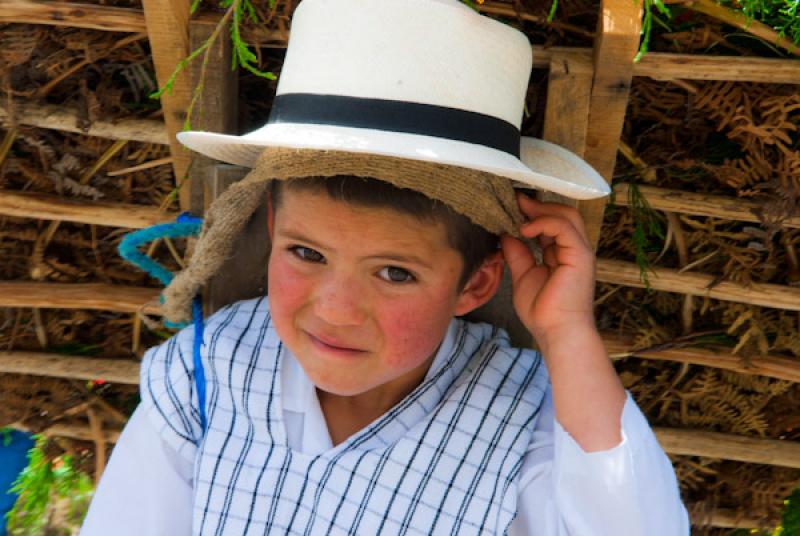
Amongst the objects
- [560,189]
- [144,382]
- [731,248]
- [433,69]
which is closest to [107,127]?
[144,382]

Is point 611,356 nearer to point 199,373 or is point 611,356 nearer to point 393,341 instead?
point 393,341

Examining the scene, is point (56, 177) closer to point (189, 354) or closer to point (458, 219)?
point (189, 354)

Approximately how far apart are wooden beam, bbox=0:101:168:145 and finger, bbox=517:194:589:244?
78cm

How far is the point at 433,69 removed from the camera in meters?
1.30

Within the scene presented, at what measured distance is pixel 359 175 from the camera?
137 cm

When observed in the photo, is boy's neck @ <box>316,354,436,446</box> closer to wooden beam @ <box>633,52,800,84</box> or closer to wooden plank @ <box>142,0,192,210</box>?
wooden plank @ <box>142,0,192,210</box>

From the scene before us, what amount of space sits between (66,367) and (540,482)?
120 cm

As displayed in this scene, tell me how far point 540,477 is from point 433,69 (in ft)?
2.39

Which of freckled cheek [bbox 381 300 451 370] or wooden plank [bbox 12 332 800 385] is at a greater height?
freckled cheek [bbox 381 300 451 370]

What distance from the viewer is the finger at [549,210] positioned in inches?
60.8

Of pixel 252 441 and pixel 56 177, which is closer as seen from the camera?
pixel 252 441

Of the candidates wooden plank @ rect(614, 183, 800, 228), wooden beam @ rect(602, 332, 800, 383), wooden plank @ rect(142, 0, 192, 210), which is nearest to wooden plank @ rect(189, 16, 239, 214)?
wooden plank @ rect(142, 0, 192, 210)

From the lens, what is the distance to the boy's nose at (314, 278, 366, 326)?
142 cm

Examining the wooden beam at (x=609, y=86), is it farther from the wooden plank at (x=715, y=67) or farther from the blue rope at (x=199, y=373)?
the blue rope at (x=199, y=373)
